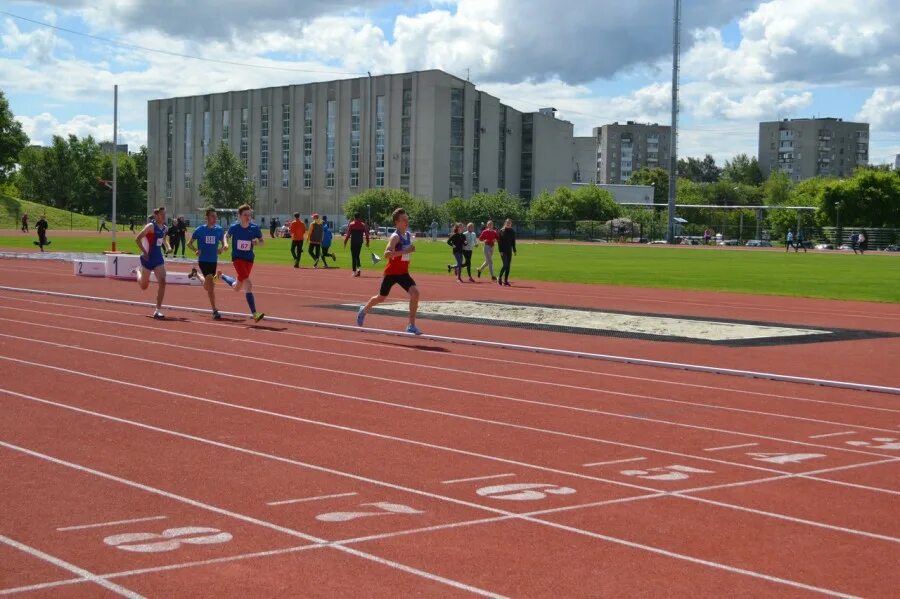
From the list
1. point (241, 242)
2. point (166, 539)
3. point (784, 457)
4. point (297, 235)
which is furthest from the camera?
point (297, 235)

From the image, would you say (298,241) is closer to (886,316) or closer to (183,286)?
(183,286)

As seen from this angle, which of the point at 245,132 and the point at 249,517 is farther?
the point at 245,132

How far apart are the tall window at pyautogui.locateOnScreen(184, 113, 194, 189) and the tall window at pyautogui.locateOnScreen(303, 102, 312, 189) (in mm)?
17955

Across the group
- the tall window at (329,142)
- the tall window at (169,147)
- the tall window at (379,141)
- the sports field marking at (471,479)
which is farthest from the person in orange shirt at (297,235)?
the tall window at (169,147)

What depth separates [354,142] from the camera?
387 feet

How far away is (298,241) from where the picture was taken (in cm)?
3884

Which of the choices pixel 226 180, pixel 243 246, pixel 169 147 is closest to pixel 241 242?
pixel 243 246

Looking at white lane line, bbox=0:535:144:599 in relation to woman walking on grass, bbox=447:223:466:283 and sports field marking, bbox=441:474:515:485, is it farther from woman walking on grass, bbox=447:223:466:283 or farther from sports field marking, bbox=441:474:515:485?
woman walking on grass, bbox=447:223:466:283

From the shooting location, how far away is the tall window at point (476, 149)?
117562 mm

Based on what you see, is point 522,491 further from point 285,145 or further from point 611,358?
point 285,145

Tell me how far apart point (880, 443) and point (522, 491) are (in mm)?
3677

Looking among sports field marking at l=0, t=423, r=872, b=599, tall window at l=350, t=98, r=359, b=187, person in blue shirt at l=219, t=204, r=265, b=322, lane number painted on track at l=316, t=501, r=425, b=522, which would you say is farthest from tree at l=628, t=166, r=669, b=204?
lane number painted on track at l=316, t=501, r=425, b=522

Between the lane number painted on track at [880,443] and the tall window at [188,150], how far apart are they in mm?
128538

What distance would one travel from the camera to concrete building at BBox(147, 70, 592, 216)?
11381cm
